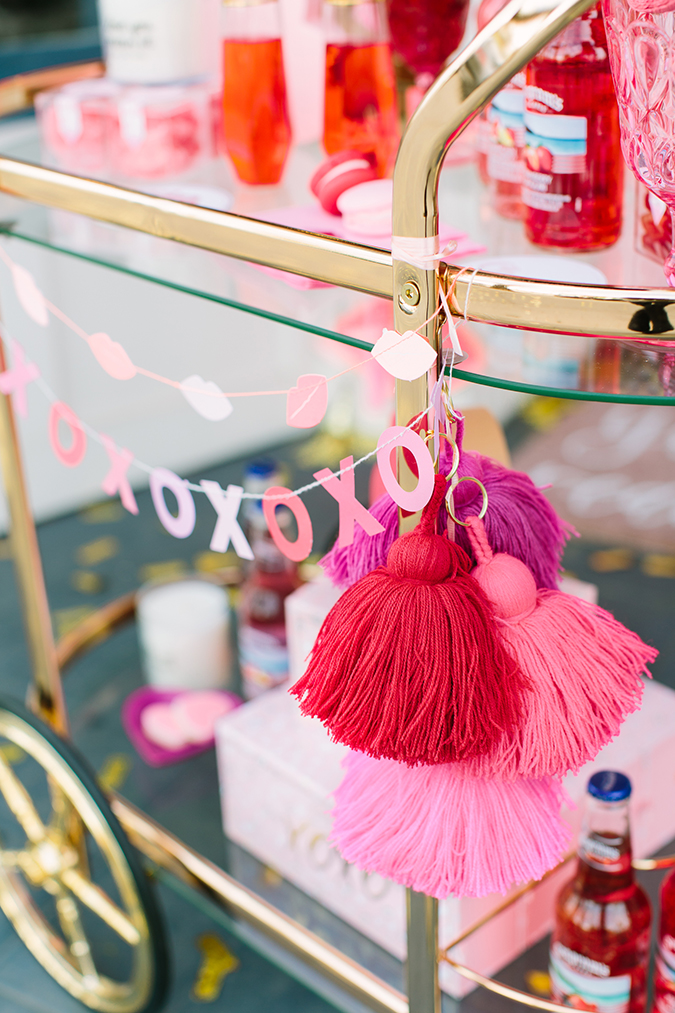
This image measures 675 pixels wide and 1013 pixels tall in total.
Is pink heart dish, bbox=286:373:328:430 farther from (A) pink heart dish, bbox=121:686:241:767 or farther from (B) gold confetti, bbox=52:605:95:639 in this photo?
(B) gold confetti, bbox=52:605:95:639

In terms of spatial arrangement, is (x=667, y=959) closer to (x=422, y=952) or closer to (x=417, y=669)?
(x=422, y=952)

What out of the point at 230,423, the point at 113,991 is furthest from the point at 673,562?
the point at 113,991

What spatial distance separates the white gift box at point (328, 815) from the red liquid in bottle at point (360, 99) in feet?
1.77

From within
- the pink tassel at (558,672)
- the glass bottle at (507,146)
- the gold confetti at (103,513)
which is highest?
the glass bottle at (507,146)

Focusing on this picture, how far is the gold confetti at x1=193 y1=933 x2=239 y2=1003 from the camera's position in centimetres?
116

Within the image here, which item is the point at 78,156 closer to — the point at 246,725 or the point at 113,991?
the point at 246,725

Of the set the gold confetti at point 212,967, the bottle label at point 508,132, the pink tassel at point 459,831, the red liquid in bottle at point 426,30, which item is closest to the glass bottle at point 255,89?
the red liquid in bottle at point 426,30

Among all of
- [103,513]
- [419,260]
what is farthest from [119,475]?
[103,513]

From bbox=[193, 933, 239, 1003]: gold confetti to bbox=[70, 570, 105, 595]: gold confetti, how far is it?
825 mm

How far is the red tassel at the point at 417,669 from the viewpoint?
49 centimetres

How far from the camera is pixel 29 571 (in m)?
1.08

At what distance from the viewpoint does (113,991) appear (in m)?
1.10

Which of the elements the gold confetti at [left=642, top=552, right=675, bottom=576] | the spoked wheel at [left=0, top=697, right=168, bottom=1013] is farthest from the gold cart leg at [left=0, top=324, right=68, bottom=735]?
the gold confetti at [left=642, top=552, right=675, bottom=576]

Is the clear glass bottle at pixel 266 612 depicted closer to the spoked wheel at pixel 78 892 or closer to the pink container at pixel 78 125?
the spoked wheel at pixel 78 892
